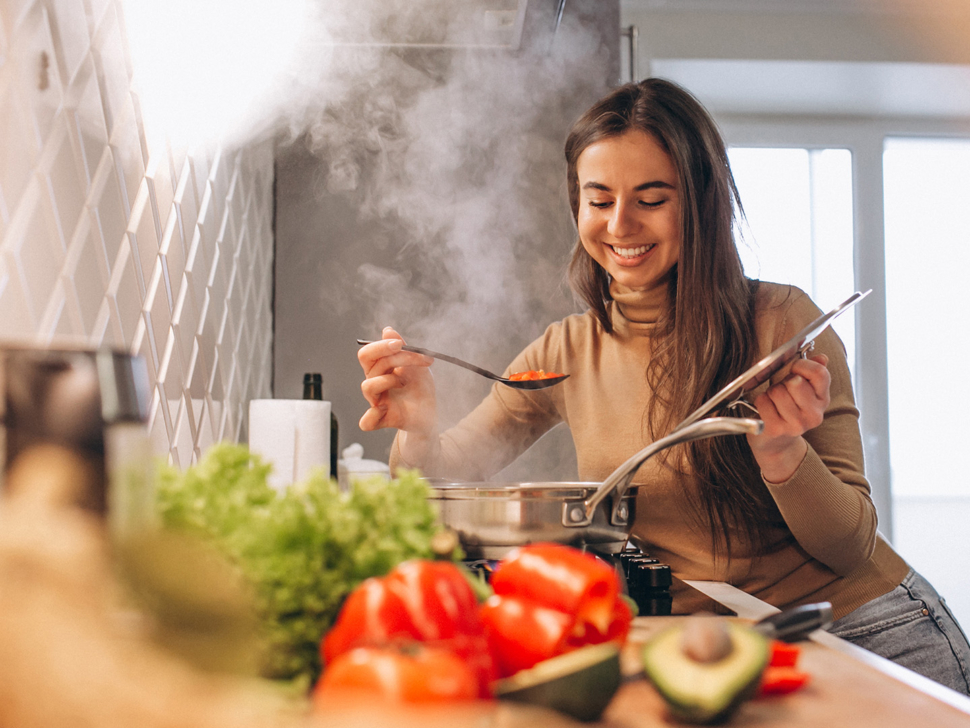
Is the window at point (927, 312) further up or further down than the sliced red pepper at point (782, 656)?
further up

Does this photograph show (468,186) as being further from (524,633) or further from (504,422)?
(524,633)

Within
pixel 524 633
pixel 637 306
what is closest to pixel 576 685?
pixel 524 633

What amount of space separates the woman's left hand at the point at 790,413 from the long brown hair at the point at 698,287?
20cm

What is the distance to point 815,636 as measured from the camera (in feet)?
2.45

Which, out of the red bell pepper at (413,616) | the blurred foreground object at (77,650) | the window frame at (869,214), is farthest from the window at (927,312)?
the blurred foreground object at (77,650)

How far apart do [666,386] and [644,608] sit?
0.68 m

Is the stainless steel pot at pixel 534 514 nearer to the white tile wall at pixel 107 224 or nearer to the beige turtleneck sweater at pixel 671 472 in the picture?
the beige turtleneck sweater at pixel 671 472

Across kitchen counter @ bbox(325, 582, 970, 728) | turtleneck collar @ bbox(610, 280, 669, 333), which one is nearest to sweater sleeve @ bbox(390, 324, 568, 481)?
turtleneck collar @ bbox(610, 280, 669, 333)

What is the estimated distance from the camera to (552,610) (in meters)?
0.56

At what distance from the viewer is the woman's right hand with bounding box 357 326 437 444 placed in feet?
4.53

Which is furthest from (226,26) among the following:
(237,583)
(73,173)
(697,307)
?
(237,583)

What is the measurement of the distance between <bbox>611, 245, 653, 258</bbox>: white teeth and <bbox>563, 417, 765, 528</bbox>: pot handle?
2.44 ft

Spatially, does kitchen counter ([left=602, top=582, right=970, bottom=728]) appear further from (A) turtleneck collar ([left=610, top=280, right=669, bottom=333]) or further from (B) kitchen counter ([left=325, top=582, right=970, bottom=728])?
(A) turtleneck collar ([left=610, top=280, right=669, bottom=333])

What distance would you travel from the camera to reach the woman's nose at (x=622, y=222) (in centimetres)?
146
